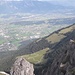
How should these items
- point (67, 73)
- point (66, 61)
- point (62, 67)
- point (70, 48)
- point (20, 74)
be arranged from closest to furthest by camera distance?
1. point (67, 73)
2. point (62, 67)
3. point (66, 61)
4. point (70, 48)
5. point (20, 74)

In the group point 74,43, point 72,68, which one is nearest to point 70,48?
point 74,43

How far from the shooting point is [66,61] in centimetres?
8475

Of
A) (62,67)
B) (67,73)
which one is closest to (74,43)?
(62,67)

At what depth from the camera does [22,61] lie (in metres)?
108

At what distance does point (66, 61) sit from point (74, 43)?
484 inches

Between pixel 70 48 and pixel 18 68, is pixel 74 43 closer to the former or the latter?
pixel 70 48

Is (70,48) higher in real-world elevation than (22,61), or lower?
higher

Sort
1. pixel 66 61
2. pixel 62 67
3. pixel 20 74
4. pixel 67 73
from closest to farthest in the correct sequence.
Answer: pixel 67 73 < pixel 62 67 < pixel 66 61 < pixel 20 74

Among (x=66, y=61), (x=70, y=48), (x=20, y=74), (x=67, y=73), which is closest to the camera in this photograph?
(x=67, y=73)

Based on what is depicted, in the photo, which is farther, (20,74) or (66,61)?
(20,74)

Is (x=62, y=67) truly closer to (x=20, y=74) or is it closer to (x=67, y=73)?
(x=67, y=73)

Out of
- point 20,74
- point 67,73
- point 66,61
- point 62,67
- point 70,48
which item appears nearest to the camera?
point 67,73

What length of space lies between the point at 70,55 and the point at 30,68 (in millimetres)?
26994

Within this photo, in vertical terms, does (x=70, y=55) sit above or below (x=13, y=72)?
above
